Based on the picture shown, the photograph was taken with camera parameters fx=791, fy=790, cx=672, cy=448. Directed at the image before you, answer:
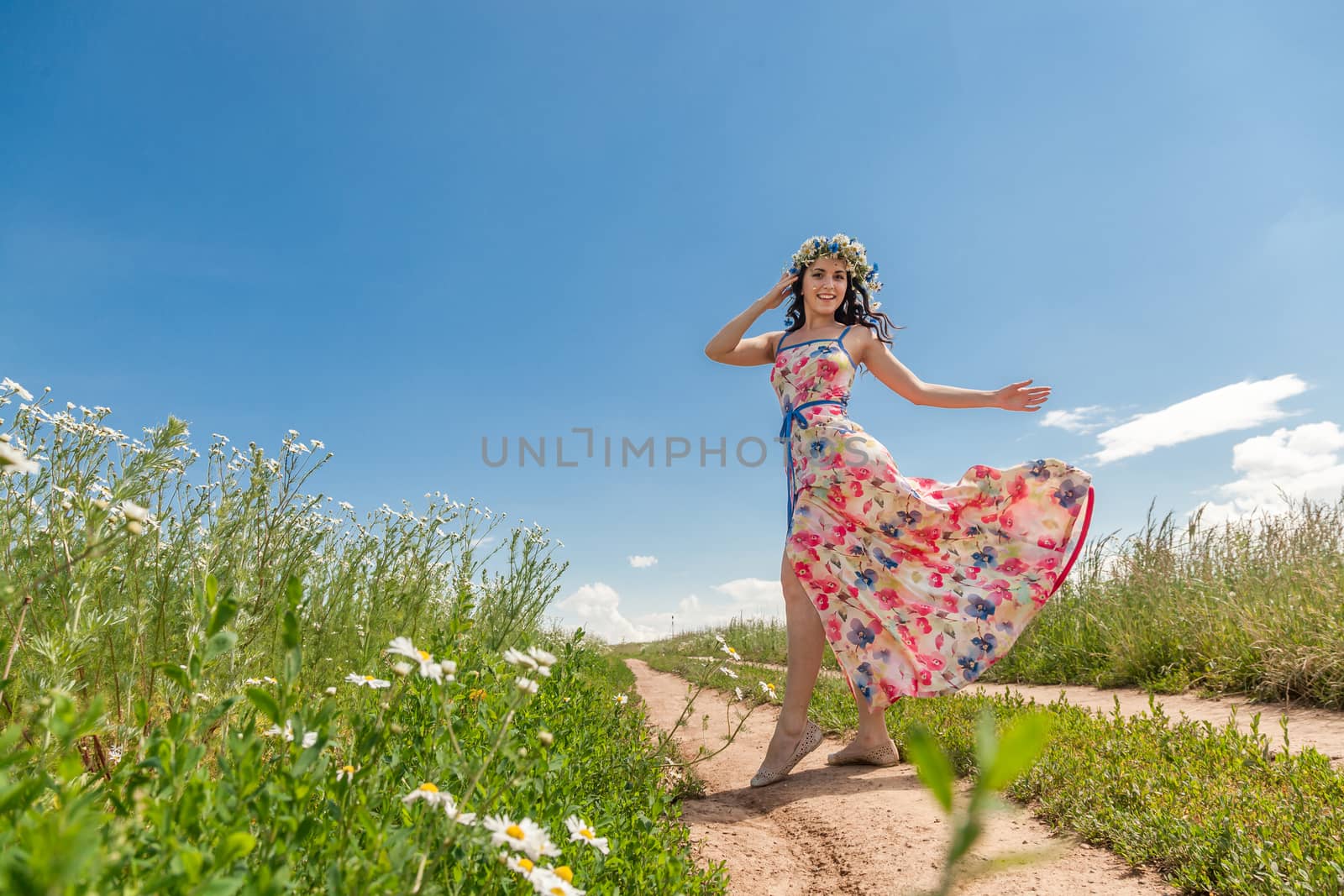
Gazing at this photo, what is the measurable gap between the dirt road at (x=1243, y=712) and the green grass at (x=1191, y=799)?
0.30 m

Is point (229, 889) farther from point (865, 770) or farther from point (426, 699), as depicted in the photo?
point (865, 770)

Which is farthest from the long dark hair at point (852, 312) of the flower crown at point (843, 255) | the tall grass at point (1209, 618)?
the tall grass at point (1209, 618)

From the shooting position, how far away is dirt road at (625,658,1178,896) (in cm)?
264

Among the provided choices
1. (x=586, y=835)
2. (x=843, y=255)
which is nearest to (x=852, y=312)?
(x=843, y=255)

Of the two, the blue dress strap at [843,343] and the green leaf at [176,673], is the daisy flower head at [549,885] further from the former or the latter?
the blue dress strap at [843,343]

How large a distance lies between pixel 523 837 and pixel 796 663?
334 centimetres

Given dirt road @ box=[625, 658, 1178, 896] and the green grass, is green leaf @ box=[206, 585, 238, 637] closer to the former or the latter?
dirt road @ box=[625, 658, 1178, 896]

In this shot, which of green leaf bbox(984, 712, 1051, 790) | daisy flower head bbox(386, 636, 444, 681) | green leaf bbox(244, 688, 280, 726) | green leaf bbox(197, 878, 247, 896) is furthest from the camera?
daisy flower head bbox(386, 636, 444, 681)

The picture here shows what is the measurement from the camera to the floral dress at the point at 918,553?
14.7 feet

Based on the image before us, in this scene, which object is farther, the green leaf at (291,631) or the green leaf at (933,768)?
the green leaf at (291,631)

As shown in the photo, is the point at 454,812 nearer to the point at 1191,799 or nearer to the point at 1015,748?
the point at 1015,748

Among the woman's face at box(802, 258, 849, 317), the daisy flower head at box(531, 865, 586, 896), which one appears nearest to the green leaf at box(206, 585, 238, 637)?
the daisy flower head at box(531, 865, 586, 896)

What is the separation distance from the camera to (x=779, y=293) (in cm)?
554

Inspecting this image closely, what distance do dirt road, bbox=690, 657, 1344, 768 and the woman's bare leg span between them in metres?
1.06
